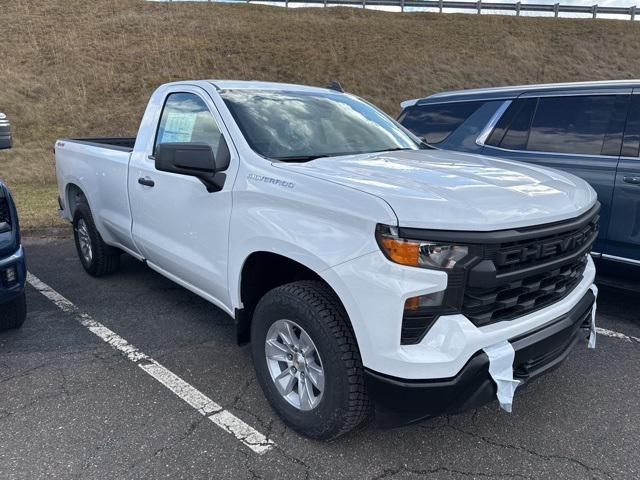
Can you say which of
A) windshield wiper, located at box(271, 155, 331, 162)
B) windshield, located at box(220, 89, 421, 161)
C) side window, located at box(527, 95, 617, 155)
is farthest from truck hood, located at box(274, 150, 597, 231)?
side window, located at box(527, 95, 617, 155)

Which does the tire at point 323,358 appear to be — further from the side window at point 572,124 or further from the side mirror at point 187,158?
the side window at point 572,124

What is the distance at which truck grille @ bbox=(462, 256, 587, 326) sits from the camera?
7.14 feet

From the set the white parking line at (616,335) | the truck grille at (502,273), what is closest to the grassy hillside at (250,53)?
the white parking line at (616,335)

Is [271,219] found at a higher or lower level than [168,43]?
lower

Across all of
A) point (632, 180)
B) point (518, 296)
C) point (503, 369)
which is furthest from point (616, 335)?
point (503, 369)

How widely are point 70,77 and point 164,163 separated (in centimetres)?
2007

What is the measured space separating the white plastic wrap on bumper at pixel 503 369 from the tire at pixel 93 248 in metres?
3.94

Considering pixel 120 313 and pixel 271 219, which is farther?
pixel 120 313

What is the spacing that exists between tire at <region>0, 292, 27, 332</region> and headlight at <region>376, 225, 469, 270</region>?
3.02 m

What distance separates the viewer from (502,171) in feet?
9.26

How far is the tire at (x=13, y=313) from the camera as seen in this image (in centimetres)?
379

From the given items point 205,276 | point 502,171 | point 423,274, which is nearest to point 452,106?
point 502,171

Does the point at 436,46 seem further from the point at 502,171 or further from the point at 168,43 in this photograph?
the point at 502,171

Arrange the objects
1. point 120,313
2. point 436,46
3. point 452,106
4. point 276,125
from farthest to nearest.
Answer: point 436,46 → point 452,106 → point 120,313 → point 276,125
